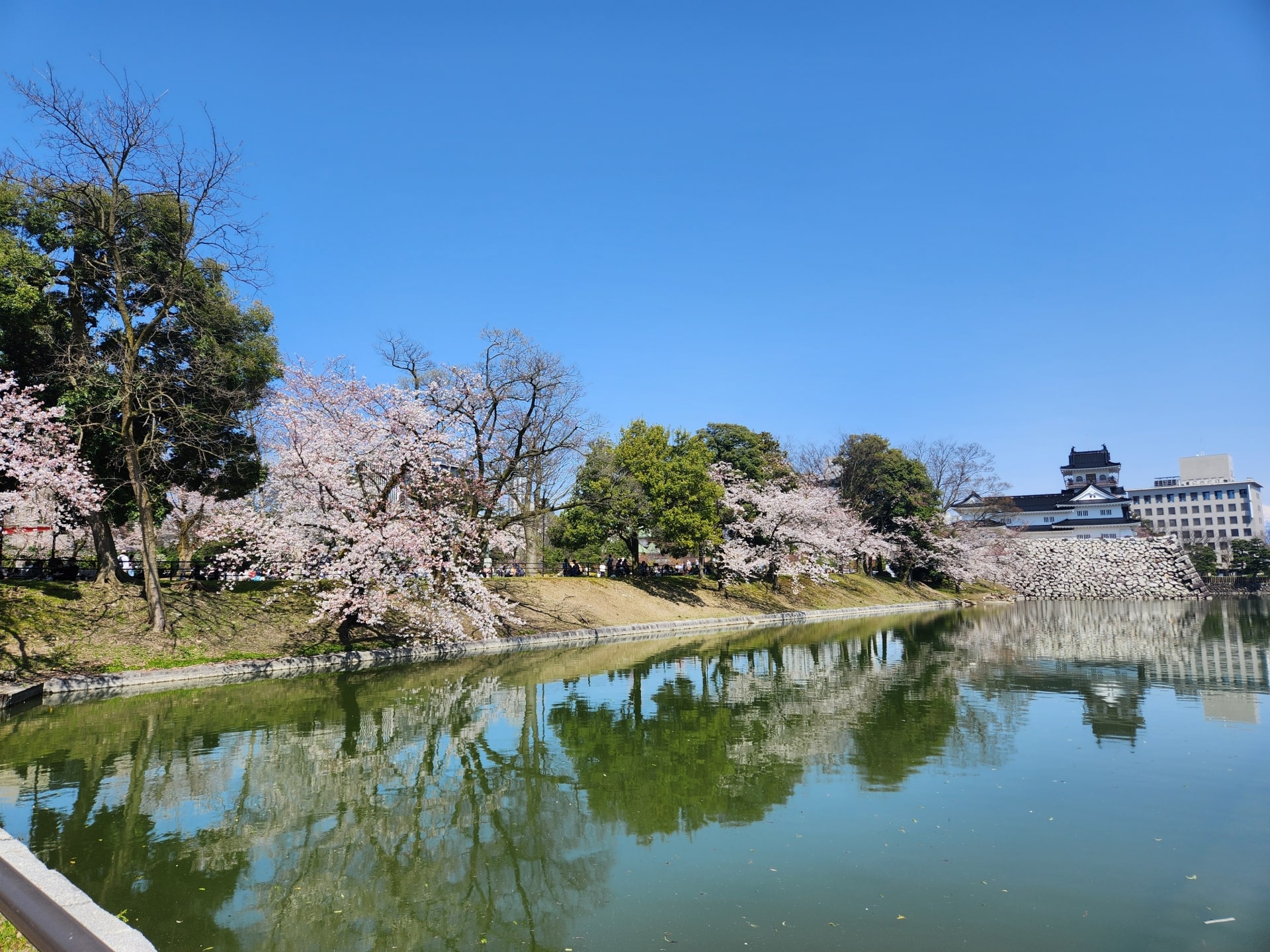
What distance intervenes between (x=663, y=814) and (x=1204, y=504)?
12129 cm

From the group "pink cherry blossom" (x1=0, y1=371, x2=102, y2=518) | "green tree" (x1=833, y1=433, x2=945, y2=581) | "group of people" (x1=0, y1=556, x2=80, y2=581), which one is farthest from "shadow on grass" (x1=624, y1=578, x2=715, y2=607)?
"pink cherry blossom" (x1=0, y1=371, x2=102, y2=518)

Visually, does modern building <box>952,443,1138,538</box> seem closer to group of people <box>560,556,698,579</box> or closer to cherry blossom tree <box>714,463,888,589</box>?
cherry blossom tree <box>714,463,888,589</box>

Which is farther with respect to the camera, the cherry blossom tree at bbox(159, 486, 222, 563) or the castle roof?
the castle roof

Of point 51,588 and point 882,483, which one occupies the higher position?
point 882,483

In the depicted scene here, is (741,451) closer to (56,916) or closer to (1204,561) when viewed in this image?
(56,916)

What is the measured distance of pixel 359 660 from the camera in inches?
883

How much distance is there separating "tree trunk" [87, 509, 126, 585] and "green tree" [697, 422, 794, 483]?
29283 millimetres

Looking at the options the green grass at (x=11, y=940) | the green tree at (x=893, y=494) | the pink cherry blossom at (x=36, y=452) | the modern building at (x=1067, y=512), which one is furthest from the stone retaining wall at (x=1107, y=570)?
the green grass at (x=11, y=940)

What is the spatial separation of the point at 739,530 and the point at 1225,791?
33.6 m

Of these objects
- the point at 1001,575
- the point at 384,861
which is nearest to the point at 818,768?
the point at 384,861

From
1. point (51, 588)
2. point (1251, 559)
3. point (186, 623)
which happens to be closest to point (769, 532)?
point (186, 623)

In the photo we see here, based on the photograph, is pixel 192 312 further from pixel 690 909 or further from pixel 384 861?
pixel 690 909

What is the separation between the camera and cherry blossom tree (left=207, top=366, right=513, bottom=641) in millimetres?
22781

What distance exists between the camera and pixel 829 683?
60.4ft
